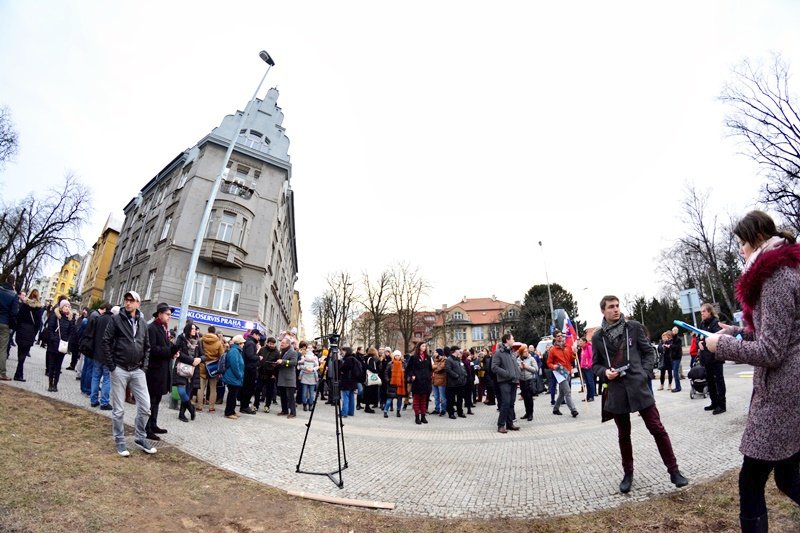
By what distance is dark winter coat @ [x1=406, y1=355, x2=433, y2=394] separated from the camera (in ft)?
34.2

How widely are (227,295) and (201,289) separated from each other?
Answer: 173cm

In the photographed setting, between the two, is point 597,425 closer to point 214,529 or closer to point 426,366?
point 426,366

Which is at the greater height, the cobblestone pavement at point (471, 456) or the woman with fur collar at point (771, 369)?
the woman with fur collar at point (771, 369)

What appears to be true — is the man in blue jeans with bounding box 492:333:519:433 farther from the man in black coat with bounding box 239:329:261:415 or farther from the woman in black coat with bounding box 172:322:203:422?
the woman in black coat with bounding box 172:322:203:422

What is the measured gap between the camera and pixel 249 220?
2769cm

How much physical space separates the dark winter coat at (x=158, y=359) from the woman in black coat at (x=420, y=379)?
612cm

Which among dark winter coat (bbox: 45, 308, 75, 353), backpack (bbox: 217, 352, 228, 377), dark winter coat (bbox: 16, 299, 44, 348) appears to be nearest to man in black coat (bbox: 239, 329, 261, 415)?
backpack (bbox: 217, 352, 228, 377)

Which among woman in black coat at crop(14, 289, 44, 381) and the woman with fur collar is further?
woman in black coat at crop(14, 289, 44, 381)

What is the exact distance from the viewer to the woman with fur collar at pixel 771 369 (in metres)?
2.15

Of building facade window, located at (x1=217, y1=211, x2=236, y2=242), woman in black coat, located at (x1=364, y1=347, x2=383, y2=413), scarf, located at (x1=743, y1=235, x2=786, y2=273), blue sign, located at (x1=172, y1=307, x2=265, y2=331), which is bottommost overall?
woman in black coat, located at (x1=364, y1=347, x2=383, y2=413)

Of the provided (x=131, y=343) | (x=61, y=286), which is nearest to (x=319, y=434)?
(x=131, y=343)

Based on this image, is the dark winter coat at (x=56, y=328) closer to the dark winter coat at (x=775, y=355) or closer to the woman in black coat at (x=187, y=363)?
the woman in black coat at (x=187, y=363)

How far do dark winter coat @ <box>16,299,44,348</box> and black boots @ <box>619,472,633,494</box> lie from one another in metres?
12.1

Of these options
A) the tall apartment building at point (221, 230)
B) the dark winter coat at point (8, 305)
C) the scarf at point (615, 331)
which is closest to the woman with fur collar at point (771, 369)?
the scarf at point (615, 331)
